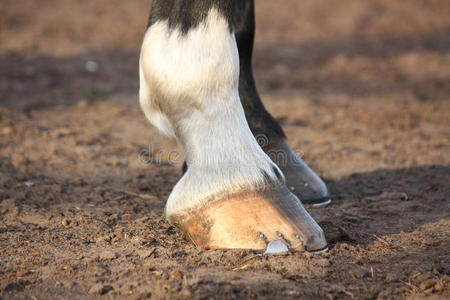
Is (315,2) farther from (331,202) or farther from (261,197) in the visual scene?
(261,197)

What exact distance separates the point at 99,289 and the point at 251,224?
0.44 m

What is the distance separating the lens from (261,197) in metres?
1.71

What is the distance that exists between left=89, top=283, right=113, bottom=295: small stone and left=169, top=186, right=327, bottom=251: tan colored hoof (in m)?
0.32

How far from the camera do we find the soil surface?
5.20 feet

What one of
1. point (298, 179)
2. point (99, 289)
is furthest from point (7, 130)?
point (99, 289)

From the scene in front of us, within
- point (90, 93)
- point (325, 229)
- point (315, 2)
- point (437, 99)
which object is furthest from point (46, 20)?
point (325, 229)

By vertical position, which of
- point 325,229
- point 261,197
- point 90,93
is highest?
point 261,197

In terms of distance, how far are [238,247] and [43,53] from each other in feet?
13.1

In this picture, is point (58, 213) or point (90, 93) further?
point (90, 93)

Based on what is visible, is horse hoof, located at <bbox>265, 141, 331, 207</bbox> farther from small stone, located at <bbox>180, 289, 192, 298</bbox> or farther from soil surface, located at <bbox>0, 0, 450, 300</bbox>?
small stone, located at <bbox>180, 289, 192, 298</bbox>

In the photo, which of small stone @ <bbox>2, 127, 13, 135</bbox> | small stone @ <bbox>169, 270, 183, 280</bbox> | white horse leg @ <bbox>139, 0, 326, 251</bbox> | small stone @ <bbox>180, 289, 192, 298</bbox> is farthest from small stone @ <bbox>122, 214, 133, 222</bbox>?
small stone @ <bbox>2, 127, 13, 135</bbox>

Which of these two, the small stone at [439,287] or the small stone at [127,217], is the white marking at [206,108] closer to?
the small stone at [127,217]

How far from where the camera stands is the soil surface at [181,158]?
5.20 feet

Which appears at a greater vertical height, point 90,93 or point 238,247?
point 238,247
